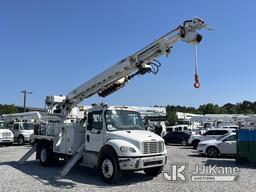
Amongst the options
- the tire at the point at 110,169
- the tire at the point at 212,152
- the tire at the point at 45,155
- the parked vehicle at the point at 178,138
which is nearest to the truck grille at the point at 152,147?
the tire at the point at 110,169

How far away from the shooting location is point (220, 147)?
20.3 meters

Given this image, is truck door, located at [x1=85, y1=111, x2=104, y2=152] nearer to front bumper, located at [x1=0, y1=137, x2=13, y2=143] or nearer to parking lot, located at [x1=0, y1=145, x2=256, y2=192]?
parking lot, located at [x1=0, y1=145, x2=256, y2=192]

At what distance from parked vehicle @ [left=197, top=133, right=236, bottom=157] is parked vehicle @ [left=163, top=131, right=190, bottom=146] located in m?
12.5

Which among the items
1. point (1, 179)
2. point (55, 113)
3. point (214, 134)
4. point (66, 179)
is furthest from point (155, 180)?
point (214, 134)

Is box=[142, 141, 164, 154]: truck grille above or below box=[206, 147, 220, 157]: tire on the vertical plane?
above

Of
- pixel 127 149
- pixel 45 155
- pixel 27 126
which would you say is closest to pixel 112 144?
pixel 127 149

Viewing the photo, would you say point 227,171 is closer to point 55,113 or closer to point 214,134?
point 55,113

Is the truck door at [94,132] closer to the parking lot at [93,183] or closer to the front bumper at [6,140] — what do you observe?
→ the parking lot at [93,183]

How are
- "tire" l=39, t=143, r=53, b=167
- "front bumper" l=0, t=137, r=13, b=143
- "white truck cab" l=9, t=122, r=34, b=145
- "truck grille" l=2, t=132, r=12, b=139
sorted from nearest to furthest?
"tire" l=39, t=143, r=53, b=167
"front bumper" l=0, t=137, r=13, b=143
"truck grille" l=2, t=132, r=12, b=139
"white truck cab" l=9, t=122, r=34, b=145

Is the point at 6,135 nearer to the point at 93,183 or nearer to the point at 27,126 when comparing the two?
the point at 27,126

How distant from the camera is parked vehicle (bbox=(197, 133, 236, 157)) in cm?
1992

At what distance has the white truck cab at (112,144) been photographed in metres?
10.9

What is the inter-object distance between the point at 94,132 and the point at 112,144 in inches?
55.2

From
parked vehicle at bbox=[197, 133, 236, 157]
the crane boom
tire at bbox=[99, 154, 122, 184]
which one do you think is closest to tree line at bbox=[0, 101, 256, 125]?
parked vehicle at bbox=[197, 133, 236, 157]
